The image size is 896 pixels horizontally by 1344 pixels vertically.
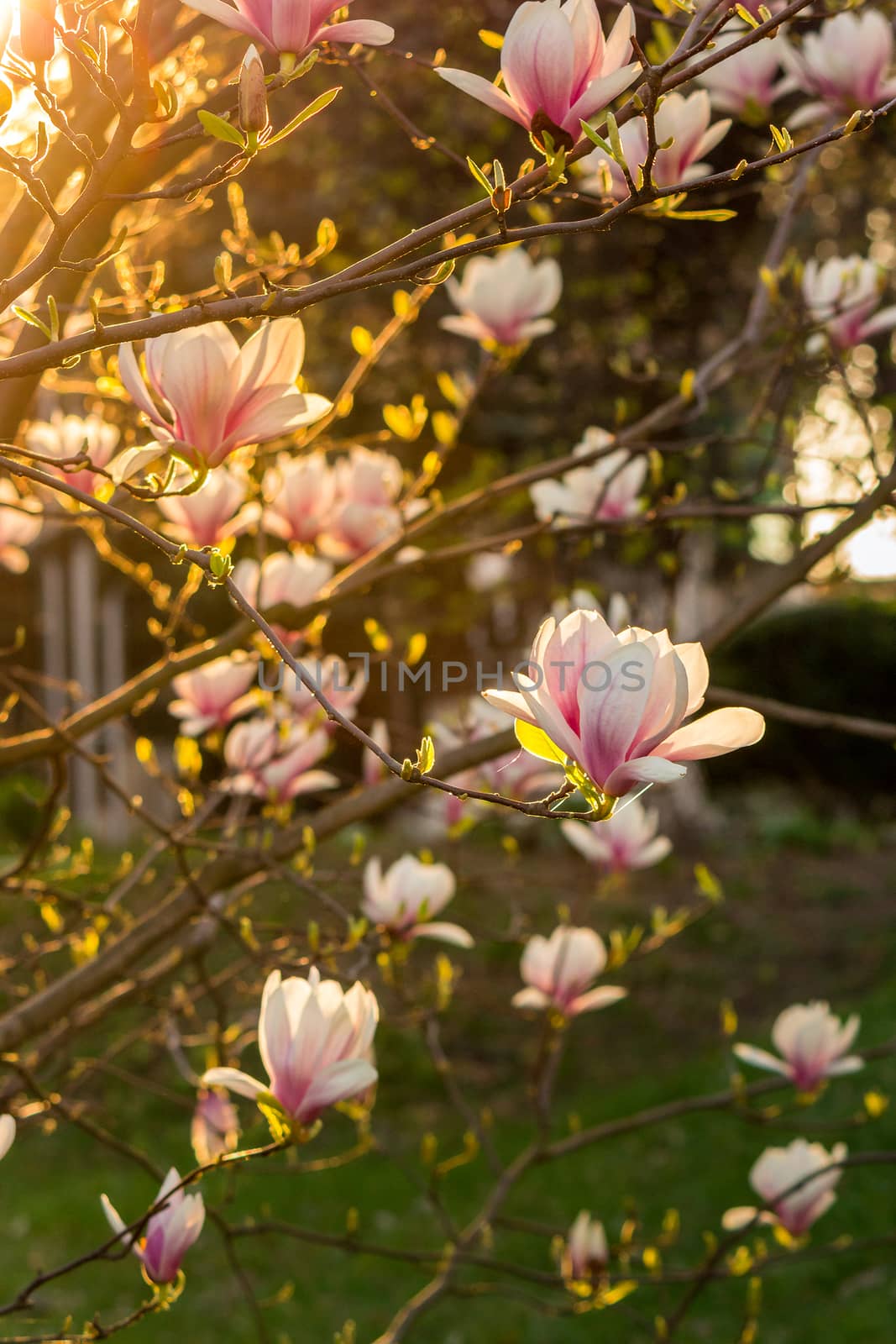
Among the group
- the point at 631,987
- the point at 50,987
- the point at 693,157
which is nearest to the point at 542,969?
the point at 50,987

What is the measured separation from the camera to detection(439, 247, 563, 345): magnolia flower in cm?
206

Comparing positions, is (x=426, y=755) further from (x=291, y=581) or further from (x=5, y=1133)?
(x=291, y=581)

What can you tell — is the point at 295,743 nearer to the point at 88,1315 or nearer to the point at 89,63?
the point at 89,63

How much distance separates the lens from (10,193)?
2.79 meters

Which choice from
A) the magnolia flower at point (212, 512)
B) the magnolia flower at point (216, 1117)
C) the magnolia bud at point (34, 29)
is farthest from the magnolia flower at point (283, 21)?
the magnolia flower at point (216, 1117)

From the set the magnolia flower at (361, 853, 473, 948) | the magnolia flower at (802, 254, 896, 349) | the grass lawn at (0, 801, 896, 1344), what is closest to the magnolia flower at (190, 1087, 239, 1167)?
the grass lawn at (0, 801, 896, 1344)

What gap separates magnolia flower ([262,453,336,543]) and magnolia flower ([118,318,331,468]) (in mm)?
846

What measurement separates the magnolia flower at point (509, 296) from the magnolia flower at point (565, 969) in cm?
102

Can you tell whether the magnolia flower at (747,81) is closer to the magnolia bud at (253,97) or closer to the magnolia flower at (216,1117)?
the magnolia bud at (253,97)

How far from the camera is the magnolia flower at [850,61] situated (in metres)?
1.78

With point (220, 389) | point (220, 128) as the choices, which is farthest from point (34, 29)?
point (220, 389)

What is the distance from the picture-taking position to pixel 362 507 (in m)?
2.13

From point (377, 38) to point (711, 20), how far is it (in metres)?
0.76

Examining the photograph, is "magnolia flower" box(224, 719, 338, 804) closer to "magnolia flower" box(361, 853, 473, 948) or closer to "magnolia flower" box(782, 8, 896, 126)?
"magnolia flower" box(361, 853, 473, 948)
